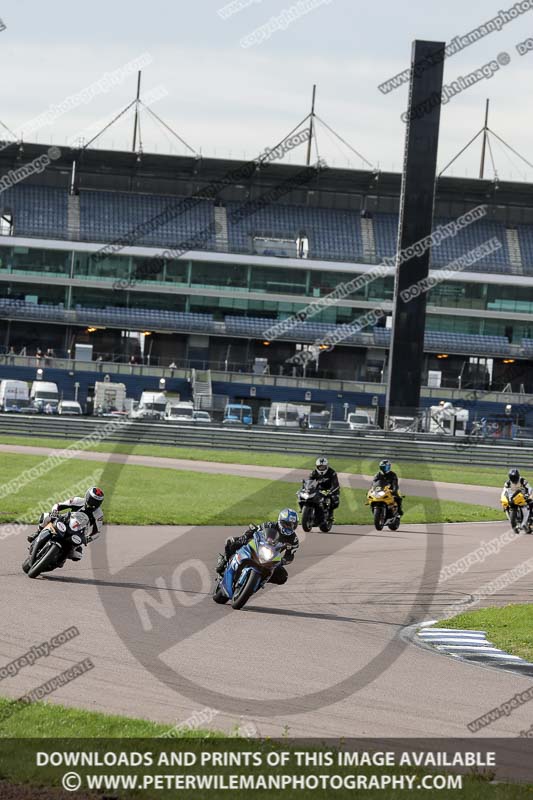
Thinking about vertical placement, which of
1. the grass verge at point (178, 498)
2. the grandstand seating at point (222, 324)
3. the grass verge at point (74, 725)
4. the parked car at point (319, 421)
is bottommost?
the grass verge at point (178, 498)

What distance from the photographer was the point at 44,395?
197ft

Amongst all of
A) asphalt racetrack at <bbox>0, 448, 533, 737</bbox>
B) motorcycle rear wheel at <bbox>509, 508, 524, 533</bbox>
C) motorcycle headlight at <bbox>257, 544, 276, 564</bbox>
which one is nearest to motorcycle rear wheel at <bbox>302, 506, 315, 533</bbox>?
asphalt racetrack at <bbox>0, 448, 533, 737</bbox>

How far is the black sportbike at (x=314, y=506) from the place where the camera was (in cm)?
2398

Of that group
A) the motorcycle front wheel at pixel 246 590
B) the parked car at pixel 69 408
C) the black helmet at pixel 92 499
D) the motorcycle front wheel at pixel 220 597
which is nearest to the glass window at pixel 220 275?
the parked car at pixel 69 408

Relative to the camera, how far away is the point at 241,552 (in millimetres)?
14430

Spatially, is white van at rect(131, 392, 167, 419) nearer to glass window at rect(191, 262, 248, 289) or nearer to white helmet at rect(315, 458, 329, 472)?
glass window at rect(191, 262, 248, 289)

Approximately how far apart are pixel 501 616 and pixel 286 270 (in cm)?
6136

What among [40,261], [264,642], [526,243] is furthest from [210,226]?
[264,642]

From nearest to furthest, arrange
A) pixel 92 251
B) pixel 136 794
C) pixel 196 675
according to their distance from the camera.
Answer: pixel 136 794 → pixel 196 675 → pixel 92 251

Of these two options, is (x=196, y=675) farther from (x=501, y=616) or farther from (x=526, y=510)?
(x=526, y=510)

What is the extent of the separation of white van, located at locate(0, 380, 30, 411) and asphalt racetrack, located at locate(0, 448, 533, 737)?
128 feet

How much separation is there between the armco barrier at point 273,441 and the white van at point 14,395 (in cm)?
1165

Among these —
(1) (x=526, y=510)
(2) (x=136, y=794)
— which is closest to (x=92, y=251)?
(1) (x=526, y=510)

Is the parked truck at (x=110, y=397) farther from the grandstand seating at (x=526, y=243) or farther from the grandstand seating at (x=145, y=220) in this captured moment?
the grandstand seating at (x=526, y=243)
